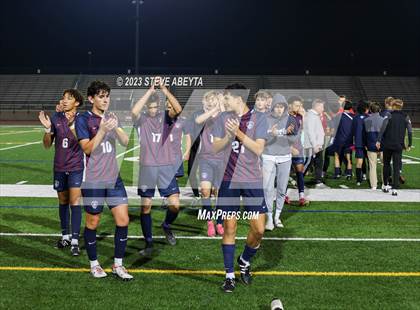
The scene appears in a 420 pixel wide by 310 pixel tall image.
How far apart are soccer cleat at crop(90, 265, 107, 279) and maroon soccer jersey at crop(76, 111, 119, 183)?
0.93 meters

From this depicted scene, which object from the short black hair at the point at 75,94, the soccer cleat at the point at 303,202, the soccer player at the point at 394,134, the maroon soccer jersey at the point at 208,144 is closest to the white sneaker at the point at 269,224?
the maroon soccer jersey at the point at 208,144

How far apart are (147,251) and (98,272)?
0.95 m

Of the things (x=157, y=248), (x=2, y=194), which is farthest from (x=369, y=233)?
(x=2, y=194)

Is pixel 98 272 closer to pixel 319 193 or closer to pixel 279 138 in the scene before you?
pixel 279 138

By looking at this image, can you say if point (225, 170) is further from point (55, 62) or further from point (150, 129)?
point (55, 62)

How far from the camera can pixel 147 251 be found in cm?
598

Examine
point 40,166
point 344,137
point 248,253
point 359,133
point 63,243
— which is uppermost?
point 359,133

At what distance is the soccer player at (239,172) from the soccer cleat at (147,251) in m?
1.46

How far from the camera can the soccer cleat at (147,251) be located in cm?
594

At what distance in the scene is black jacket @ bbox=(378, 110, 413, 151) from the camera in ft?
31.7

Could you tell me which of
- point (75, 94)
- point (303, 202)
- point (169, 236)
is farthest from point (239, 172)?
point (303, 202)

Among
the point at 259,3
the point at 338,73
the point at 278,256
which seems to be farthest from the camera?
the point at 338,73

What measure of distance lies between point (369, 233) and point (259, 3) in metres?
40.9

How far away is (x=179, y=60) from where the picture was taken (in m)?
50.1
